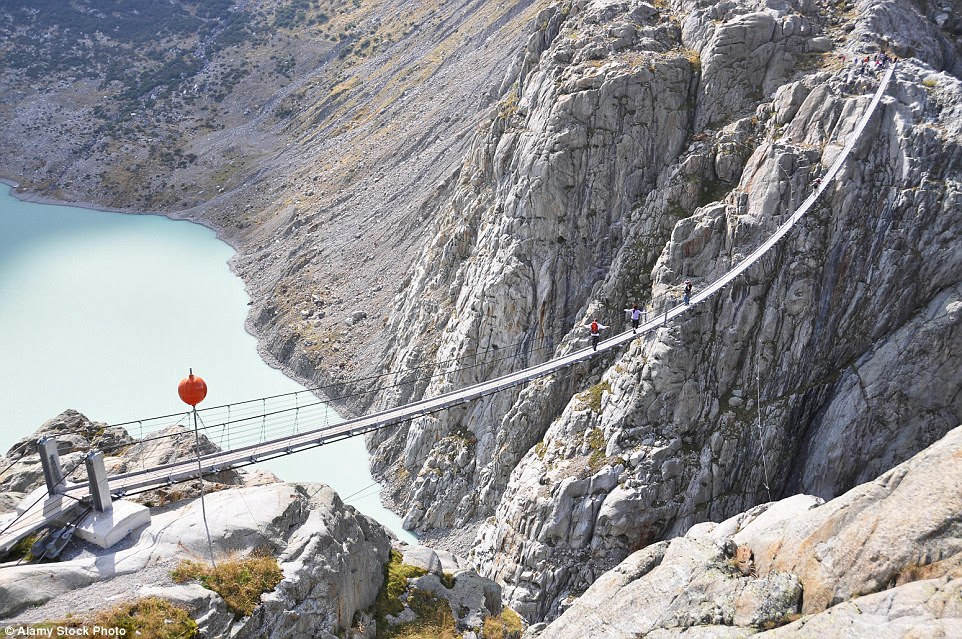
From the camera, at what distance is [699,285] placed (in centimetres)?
2438

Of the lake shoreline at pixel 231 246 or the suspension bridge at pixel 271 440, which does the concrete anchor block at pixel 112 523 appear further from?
the lake shoreline at pixel 231 246

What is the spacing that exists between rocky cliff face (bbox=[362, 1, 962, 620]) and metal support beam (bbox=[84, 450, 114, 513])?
1148 cm

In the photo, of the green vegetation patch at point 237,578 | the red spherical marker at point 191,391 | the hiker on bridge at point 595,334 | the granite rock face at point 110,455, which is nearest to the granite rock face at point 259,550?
the green vegetation patch at point 237,578

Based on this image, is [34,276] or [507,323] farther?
[34,276]

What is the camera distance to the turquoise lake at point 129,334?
36906 mm

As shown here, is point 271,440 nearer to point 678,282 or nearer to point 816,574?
point 816,574

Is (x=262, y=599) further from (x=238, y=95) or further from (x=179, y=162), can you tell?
(x=238, y=95)

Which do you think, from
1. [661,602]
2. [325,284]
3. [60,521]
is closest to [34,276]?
[325,284]

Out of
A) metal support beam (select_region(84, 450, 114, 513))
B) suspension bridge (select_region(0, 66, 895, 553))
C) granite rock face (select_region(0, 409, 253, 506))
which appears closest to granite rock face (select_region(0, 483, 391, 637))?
metal support beam (select_region(84, 450, 114, 513))

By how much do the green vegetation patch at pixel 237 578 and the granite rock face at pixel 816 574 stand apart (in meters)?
5.60

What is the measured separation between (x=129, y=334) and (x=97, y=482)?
122 ft

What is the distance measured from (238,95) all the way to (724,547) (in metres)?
93.7

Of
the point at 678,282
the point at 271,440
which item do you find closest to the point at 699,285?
the point at 678,282

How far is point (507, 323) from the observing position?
29562 millimetres
